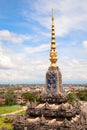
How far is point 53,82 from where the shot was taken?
23203mm

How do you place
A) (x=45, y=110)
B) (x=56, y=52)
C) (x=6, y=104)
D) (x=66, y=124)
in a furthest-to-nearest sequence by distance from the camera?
1. (x=6, y=104)
2. (x=56, y=52)
3. (x=45, y=110)
4. (x=66, y=124)

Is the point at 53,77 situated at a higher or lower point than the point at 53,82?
higher

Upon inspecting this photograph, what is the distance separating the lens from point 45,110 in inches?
870

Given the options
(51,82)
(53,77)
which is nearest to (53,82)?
(51,82)

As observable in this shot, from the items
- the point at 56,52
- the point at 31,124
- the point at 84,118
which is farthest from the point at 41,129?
the point at 56,52

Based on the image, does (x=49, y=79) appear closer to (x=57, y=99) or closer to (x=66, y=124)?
(x=57, y=99)

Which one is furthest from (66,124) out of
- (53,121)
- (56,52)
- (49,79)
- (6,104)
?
(6,104)

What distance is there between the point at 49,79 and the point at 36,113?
9.84 ft

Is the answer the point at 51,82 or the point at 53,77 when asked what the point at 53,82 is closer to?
the point at 51,82

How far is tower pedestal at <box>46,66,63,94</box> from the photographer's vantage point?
23.2 m

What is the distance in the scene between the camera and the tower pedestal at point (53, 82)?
2317 cm

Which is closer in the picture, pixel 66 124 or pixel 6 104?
pixel 66 124

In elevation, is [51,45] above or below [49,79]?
above

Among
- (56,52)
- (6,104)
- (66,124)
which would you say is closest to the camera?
(66,124)
